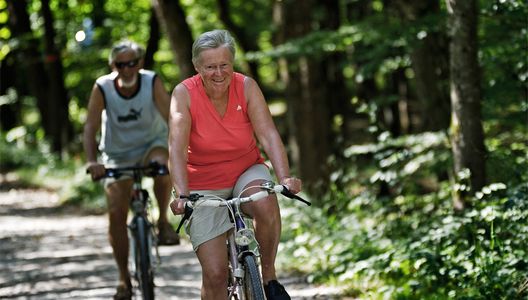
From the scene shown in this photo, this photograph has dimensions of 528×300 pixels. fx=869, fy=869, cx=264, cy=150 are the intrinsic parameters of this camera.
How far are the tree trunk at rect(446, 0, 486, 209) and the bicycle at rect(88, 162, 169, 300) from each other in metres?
2.66

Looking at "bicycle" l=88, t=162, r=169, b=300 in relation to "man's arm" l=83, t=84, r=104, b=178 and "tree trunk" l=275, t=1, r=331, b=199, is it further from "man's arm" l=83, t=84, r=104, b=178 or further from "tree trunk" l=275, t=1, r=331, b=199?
"tree trunk" l=275, t=1, r=331, b=199

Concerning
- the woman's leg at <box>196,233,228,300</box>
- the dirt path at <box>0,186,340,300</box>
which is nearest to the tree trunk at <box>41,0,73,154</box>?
the dirt path at <box>0,186,340,300</box>

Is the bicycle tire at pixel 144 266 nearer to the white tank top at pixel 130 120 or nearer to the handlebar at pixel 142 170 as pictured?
the handlebar at pixel 142 170

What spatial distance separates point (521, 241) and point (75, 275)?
5200 mm

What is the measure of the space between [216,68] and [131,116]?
8.76ft

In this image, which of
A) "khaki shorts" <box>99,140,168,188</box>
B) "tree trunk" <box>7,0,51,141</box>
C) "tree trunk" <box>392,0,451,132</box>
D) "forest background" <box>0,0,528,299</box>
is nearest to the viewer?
"forest background" <box>0,0,528,299</box>

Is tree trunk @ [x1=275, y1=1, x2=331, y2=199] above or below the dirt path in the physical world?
above

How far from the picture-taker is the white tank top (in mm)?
7320

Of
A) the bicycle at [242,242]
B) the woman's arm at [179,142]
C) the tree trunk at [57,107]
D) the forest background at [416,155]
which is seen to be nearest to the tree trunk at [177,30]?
the forest background at [416,155]

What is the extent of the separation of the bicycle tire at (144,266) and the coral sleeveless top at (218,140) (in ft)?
6.51

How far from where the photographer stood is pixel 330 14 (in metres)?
19.7

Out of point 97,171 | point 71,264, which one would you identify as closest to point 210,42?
point 97,171

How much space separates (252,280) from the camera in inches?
180

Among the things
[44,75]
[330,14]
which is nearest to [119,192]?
[330,14]
